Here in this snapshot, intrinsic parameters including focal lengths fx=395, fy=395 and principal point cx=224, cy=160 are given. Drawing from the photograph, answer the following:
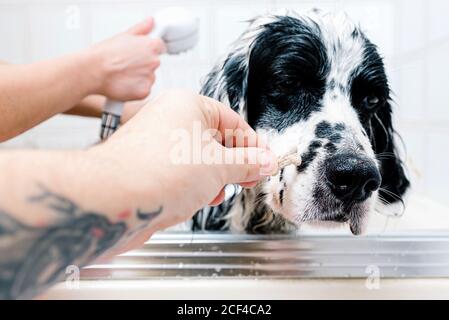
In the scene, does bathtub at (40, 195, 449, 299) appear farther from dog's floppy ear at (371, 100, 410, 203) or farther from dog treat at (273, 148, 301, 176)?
dog treat at (273, 148, 301, 176)

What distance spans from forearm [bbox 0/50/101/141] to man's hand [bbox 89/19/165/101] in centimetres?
2

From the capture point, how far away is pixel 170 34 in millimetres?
791

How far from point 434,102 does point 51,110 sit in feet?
2.58

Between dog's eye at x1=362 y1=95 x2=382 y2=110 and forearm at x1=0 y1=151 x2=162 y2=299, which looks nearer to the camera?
forearm at x1=0 y1=151 x2=162 y2=299

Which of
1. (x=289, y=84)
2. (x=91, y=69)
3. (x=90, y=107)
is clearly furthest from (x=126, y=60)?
(x=289, y=84)

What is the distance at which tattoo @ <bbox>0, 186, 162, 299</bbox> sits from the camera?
1.04ft

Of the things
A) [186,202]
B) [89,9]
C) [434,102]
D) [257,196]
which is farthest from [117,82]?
[434,102]

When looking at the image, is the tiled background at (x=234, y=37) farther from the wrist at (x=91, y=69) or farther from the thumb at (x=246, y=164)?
the thumb at (x=246, y=164)

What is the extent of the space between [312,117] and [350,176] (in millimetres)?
126

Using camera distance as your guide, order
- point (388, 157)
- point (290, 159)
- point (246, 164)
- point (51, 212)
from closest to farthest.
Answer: point (51, 212) → point (246, 164) → point (290, 159) → point (388, 157)

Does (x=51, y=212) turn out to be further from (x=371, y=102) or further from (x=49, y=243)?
(x=371, y=102)

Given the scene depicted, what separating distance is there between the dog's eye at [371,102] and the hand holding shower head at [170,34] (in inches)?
14.6

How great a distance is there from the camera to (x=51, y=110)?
764 mm

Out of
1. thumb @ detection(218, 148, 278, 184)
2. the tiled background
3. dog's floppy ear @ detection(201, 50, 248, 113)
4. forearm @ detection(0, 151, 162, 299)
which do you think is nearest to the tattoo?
Result: forearm @ detection(0, 151, 162, 299)
